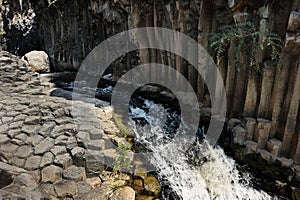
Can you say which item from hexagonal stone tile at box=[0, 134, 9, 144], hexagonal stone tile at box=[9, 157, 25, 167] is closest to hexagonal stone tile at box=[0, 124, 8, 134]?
hexagonal stone tile at box=[0, 134, 9, 144]

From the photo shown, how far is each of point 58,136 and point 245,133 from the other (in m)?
3.33

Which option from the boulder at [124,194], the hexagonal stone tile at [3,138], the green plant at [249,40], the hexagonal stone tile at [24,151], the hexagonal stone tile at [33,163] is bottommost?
the boulder at [124,194]

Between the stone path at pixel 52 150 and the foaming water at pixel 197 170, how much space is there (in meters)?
0.76

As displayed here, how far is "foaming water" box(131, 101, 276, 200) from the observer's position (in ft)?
12.7

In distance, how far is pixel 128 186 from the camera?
3.67m

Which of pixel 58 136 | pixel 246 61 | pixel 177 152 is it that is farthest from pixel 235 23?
pixel 58 136

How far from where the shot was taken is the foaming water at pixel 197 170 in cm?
388

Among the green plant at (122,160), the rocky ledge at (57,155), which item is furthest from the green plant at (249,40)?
the rocky ledge at (57,155)

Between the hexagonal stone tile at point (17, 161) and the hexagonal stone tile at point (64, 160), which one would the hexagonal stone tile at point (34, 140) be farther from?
the hexagonal stone tile at point (64, 160)

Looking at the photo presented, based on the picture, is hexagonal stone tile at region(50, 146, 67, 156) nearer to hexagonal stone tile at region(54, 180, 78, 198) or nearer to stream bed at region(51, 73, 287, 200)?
hexagonal stone tile at region(54, 180, 78, 198)

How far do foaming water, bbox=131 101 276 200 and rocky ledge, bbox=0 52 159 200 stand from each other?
46 centimetres

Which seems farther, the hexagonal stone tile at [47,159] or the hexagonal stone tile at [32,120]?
the hexagonal stone tile at [32,120]

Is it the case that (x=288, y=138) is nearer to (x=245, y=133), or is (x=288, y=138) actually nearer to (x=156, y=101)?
(x=245, y=133)

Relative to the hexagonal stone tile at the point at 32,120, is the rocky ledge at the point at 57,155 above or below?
below
